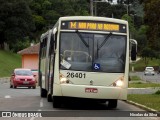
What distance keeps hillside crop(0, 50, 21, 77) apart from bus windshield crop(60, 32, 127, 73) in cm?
5445

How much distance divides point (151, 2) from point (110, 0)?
121 metres

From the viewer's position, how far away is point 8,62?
87.7 m

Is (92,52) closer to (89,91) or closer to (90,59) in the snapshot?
(90,59)

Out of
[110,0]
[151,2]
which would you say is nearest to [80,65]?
[151,2]

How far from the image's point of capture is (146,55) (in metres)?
114

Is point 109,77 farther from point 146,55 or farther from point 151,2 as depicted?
point 146,55

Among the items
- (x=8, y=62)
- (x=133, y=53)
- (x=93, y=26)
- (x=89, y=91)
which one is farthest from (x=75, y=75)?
(x=8, y=62)

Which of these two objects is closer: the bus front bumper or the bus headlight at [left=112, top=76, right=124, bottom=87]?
the bus front bumper

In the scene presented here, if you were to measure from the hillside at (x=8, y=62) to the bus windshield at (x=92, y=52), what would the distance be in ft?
179

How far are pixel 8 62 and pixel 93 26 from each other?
222 ft

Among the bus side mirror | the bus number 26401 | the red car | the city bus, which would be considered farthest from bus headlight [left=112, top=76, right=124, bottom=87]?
the red car

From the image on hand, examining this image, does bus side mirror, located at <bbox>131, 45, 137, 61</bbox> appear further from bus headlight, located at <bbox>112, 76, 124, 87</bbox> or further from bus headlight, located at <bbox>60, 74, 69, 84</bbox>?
bus headlight, located at <bbox>60, 74, 69, 84</bbox>

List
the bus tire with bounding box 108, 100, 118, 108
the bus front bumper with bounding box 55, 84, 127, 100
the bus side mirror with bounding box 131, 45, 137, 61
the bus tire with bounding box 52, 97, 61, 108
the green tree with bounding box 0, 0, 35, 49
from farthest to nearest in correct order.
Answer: the green tree with bounding box 0, 0, 35, 49
the bus tire with bounding box 108, 100, 118, 108
the bus side mirror with bounding box 131, 45, 137, 61
the bus tire with bounding box 52, 97, 61, 108
the bus front bumper with bounding box 55, 84, 127, 100

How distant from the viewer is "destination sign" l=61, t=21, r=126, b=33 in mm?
21156
